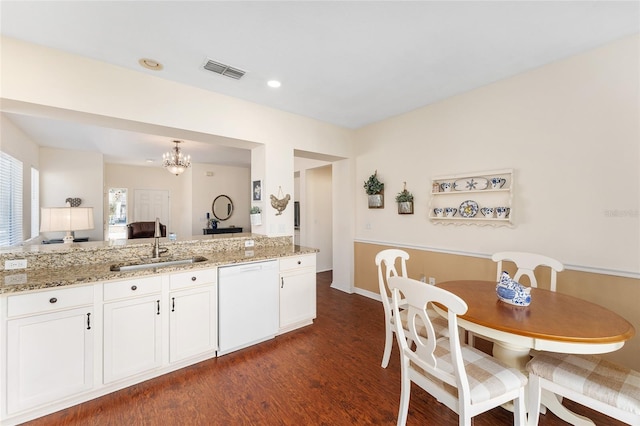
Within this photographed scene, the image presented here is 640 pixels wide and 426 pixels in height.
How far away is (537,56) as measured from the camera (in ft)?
7.65

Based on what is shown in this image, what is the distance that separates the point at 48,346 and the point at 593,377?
328 cm

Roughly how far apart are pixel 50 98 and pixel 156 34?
104 cm

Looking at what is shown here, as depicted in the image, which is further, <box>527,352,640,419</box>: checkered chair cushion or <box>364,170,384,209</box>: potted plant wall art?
<box>364,170,384,209</box>: potted plant wall art

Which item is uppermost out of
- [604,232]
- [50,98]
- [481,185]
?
[50,98]

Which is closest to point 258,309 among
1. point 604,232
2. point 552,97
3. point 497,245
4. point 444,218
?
point 444,218

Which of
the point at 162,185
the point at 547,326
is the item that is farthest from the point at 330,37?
the point at 162,185

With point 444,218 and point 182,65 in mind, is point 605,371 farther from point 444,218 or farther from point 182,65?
point 182,65

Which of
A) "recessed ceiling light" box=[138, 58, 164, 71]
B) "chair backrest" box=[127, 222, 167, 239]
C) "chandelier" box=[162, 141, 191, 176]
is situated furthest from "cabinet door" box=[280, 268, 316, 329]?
"chair backrest" box=[127, 222, 167, 239]

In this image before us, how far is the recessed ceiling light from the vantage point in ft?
7.61

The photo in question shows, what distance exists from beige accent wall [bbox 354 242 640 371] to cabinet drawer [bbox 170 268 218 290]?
2468 mm

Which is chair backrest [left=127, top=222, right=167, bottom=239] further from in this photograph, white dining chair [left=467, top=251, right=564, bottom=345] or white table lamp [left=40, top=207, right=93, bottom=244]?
white dining chair [left=467, top=251, right=564, bottom=345]

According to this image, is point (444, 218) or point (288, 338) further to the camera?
point (444, 218)

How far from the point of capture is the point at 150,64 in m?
2.38

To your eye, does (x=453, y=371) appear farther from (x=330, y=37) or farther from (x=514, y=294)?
(x=330, y=37)
